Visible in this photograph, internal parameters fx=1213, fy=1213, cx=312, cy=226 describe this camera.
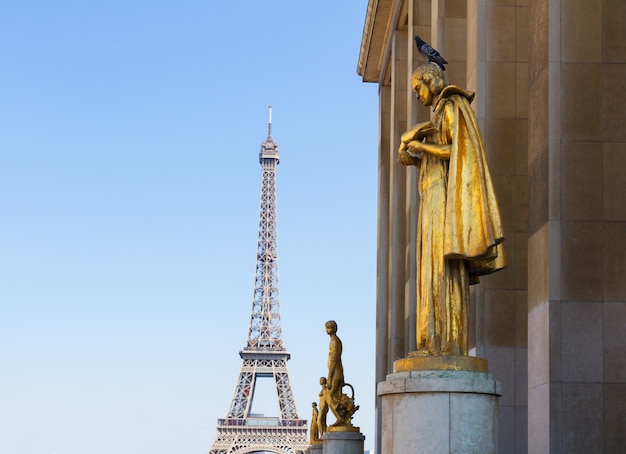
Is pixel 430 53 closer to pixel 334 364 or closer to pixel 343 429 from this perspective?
pixel 343 429

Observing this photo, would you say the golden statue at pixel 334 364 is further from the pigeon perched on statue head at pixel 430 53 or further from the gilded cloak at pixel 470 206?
the gilded cloak at pixel 470 206

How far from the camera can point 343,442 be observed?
1103 inches

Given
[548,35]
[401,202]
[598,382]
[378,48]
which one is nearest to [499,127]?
[548,35]

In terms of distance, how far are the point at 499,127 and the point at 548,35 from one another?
4.37 m

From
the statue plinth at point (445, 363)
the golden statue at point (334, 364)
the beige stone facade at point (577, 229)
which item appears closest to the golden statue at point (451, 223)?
the statue plinth at point (445, 363)

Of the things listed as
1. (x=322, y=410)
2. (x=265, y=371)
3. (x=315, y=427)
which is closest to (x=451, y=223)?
(x=322, y=410)

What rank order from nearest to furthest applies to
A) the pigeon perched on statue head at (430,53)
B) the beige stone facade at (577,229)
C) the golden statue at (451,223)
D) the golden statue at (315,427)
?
the golden statue at (451,223) < the pigeon perched on statue head at (430,53) < the beige stone facade at (577,229) < the golden statue at (315,427)

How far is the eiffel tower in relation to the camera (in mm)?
119688

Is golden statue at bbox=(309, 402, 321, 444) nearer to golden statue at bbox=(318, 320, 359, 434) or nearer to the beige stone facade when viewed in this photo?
golden statue at bbox=(318, 320, 359, 434)

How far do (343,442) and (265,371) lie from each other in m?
98.2

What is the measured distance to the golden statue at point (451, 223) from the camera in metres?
11.7

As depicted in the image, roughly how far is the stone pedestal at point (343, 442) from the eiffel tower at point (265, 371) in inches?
3564

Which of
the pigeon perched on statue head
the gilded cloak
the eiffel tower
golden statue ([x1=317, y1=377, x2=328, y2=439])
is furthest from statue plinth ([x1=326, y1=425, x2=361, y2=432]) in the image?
the eiffel tower

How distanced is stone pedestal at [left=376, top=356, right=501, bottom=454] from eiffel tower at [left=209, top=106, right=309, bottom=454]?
107583mm
